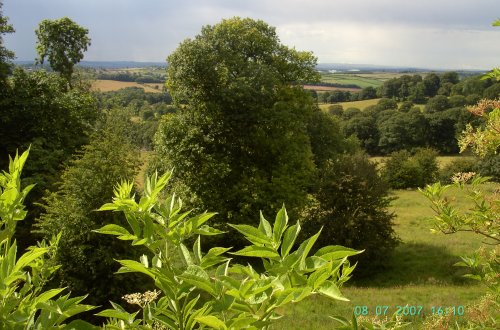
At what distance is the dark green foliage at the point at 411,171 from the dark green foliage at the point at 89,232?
33931mm

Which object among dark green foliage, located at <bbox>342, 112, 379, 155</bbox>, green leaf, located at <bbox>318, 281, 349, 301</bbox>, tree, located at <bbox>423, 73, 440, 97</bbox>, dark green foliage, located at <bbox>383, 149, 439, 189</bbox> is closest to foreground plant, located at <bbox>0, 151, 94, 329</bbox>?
green leaf, located at <bbox>318, 281, 349, 301</bbox>

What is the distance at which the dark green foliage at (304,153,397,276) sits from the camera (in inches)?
659

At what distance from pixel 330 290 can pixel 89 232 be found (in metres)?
10.7

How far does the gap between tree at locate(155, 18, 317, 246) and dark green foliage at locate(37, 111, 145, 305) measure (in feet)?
22.2

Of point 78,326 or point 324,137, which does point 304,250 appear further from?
point 324,137

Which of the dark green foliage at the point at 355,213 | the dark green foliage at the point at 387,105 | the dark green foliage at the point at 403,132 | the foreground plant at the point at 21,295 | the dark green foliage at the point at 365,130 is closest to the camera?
the foreground plant at the point at 21,295

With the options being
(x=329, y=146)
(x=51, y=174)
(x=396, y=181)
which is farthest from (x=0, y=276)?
(x=396, y=181)

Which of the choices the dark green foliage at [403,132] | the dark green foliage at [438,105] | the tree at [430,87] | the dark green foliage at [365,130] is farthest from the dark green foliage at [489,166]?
the tree at [430,87]

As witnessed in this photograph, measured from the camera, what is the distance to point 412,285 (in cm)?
1451

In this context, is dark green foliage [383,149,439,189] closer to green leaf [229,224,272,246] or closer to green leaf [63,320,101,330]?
green leaf [229,224,272,246]

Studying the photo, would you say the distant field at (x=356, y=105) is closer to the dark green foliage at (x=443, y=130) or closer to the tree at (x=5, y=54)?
the dark green foliage at (x=443, y=130)

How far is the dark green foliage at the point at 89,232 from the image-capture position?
10500 mm

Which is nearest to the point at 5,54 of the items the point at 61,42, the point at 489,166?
the point at 61,42

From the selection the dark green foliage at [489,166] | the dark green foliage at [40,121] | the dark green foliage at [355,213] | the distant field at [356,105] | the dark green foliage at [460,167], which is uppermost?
the dark green foliage at [40,121]
